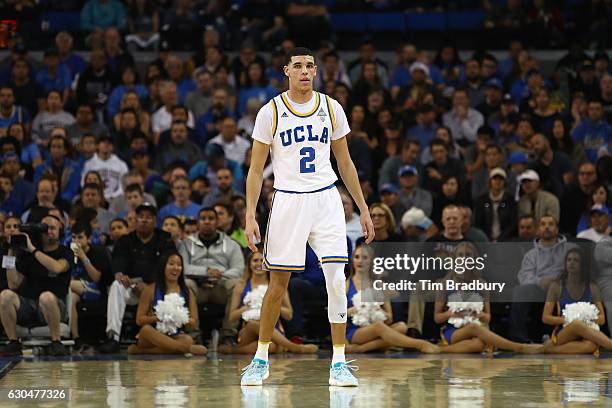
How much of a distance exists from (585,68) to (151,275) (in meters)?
8.19

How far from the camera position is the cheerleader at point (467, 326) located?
11281 millimetres

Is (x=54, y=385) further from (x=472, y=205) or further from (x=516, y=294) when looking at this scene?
(x=472, y=205)

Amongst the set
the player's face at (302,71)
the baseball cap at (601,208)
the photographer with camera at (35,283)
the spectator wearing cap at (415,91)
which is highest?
the spectator wearing cap at (415,91)

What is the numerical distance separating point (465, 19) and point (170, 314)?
1031 centimetres

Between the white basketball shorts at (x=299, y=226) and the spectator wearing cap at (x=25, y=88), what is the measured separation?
29.3 ft

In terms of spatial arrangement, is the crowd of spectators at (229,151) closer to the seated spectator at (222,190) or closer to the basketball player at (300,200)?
the seated spectator at (222,190)

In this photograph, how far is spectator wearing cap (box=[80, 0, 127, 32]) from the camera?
18.5 metres

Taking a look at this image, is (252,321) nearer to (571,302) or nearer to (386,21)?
(571,302)

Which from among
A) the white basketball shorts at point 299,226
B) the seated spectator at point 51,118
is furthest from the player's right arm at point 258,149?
the seated spectator at point 51,118

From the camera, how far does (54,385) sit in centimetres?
867

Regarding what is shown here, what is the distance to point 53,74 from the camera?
1708 centimetres

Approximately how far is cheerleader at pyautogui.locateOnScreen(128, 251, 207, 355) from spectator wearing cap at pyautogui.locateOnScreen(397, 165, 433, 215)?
3.40 meters

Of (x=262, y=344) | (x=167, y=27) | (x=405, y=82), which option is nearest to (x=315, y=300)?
(x=262, y=344)

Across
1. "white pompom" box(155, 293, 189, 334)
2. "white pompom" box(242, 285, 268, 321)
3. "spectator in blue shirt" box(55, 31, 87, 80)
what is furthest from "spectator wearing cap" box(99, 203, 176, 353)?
"spectator in blue shirt" box(55, 31, 87, 80)
